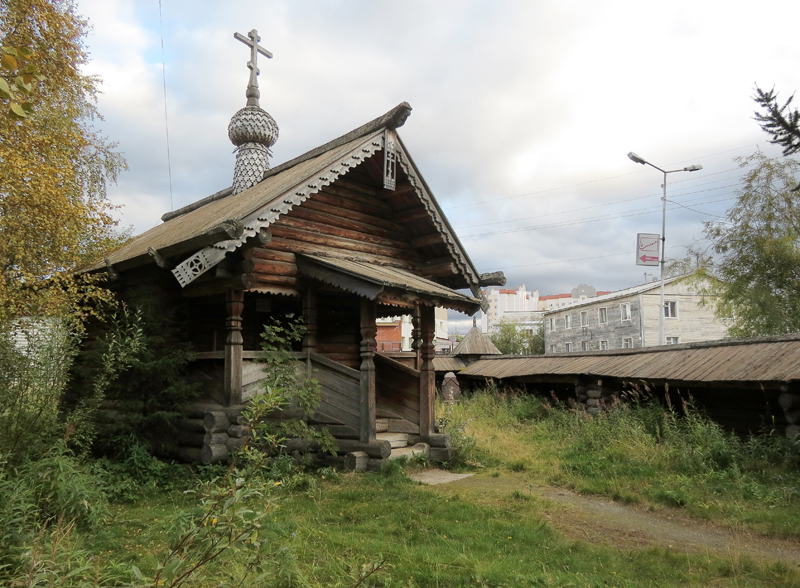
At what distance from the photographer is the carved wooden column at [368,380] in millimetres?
8328

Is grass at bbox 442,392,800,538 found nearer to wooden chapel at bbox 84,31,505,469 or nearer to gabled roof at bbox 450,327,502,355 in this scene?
wooden chapel at bbox 84,31,505,469

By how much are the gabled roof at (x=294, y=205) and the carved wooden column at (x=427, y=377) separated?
6.01 feet

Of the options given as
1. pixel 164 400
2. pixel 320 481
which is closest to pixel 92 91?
pixel 164 400

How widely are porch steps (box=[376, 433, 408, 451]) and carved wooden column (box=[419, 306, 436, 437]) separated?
35 cm

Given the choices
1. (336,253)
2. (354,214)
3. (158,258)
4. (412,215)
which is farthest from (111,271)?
(412,215)

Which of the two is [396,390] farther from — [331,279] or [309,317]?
[331,279]

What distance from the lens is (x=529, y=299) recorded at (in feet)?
499

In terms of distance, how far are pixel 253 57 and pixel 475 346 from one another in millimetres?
14641

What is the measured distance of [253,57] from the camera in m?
13.6

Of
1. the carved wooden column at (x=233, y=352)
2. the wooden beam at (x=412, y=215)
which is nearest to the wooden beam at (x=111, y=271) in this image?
the carved wooden column at (x=233, y=352)

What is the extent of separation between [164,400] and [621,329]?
37.4 m

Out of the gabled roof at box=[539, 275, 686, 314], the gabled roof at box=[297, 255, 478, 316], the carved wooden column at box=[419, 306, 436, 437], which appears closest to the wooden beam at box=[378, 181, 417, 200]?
the gabled roof at box=[297, 255, 478, 316]

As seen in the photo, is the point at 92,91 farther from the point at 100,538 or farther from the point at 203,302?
the point at 100,538

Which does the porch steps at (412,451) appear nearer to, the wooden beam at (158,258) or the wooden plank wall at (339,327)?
the wooden plank wall at (339,327)
